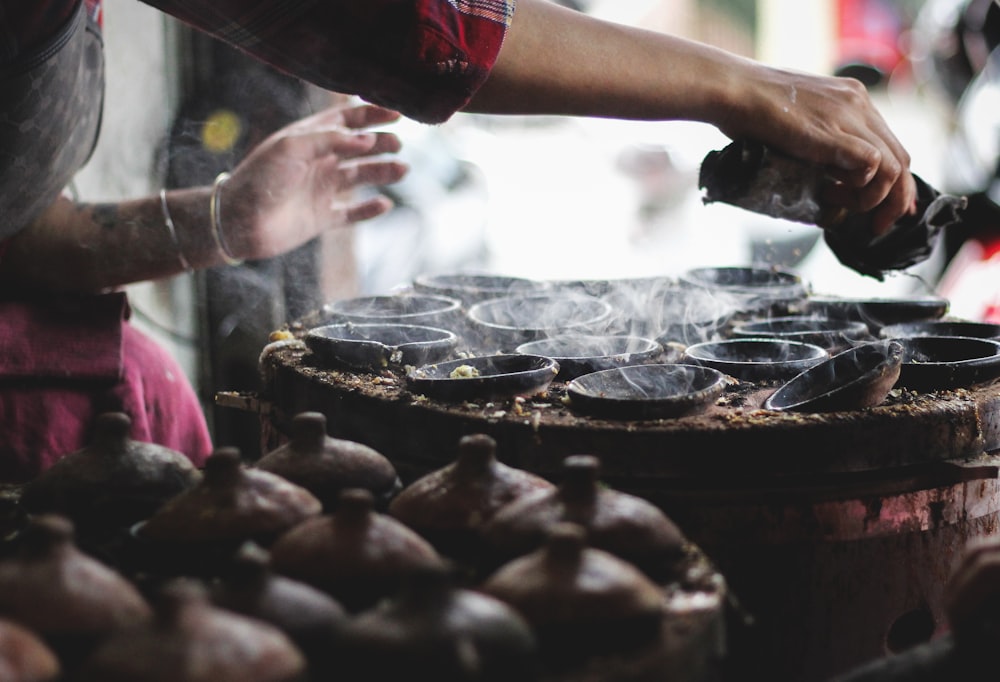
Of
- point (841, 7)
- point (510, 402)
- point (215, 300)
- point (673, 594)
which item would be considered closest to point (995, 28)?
point (841, 7)

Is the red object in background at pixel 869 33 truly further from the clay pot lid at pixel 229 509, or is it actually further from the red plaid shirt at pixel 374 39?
the clay pot lid at pixel 229 509

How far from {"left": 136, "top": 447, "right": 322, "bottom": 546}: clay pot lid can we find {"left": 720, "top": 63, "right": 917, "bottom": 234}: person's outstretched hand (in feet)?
4.56

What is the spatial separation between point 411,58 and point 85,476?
0.96 metres

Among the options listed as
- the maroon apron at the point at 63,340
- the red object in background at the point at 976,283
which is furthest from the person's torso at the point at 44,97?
the red object in background at the point at 976,283

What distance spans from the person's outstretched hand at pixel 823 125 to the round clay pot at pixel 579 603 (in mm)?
1390

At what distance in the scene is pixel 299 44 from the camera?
74.9 inches

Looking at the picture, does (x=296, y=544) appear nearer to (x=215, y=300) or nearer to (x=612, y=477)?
(x=612, y=477)

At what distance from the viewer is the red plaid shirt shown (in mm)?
1854

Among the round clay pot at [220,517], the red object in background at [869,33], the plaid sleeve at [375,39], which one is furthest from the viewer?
the red object in background at [869,33]

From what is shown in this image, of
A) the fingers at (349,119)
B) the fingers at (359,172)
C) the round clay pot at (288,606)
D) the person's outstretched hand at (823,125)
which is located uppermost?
the fingers at (349,119)

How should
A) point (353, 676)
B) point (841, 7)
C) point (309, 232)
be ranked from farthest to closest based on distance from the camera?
1. point (841, 7)
2. point (309, 232)
3. point (353, 676)

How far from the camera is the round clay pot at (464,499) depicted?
5.03 feet

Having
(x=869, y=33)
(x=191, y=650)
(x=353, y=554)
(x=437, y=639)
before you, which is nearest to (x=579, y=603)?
(x=437, y=639)

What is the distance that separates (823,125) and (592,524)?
1.36 meters
